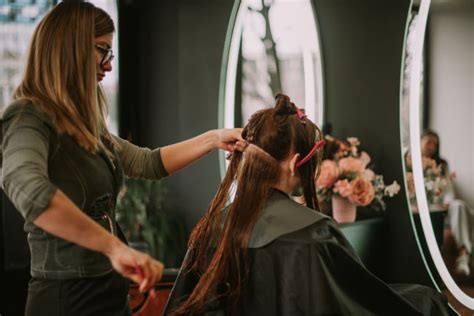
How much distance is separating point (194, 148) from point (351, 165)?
→ 1195mm

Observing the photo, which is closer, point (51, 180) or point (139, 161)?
point (51, 180)

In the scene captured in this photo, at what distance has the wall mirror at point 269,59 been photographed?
3379 millimetres

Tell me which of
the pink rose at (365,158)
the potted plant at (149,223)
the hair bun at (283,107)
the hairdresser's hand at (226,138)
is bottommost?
Answer: the potted plant at (149,223)

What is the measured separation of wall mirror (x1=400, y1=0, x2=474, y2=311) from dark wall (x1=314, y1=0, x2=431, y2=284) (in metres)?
0.26

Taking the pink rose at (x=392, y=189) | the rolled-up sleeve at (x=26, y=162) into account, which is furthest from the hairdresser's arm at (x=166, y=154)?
the pink rose at (x=392, y=189)

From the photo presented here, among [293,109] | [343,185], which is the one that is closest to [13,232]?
[343,185]

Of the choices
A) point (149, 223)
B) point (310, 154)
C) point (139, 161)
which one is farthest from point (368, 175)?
point (149, 223)

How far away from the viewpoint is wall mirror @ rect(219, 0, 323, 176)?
3.38 m

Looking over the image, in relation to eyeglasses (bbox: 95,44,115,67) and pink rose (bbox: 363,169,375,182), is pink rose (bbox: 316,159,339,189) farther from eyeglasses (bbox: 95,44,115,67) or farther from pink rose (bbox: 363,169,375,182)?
eyeglasses (bbox: 95,44,115,67)

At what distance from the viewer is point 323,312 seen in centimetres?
169

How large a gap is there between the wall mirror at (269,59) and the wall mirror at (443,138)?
29.8 inches

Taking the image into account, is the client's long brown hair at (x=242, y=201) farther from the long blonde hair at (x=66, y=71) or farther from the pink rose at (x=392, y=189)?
the pink rose at (x=392, y=189)

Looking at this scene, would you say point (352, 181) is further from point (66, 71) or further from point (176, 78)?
point (66, 71)

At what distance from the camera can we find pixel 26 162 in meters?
1.26
